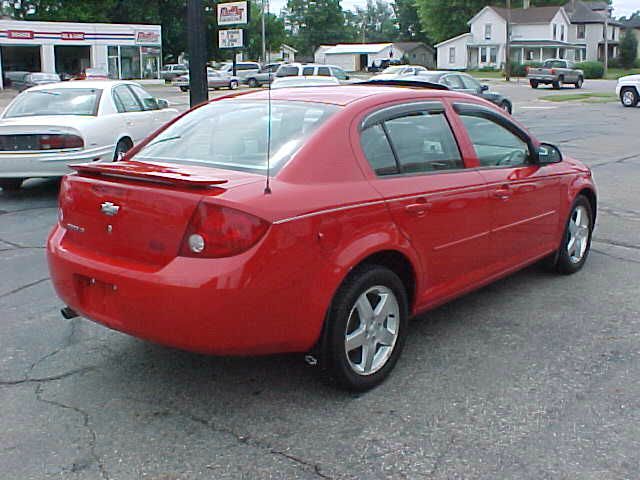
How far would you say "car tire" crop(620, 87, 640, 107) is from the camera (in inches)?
1209

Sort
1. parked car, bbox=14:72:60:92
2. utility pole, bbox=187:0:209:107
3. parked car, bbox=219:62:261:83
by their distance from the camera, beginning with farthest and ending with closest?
1. parked car, bbox=219:62:261:83
2. parked car, bbox=14:72:60:92
3. utility pole, bbox=187:0:209:107

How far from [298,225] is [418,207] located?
0.96 metres

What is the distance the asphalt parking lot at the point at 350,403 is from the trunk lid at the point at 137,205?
0.80 metres

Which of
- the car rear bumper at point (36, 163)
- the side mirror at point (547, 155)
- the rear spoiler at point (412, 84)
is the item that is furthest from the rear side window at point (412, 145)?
the car rear bumper at point (36, 163)

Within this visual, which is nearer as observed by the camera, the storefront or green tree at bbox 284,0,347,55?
the storefront

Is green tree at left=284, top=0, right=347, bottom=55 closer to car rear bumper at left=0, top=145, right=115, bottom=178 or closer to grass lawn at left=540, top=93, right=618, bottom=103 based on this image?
grass lawn at left=540, top=93, right=618, bottom=103

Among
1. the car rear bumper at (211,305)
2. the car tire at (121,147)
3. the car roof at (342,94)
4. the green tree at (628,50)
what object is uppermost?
the green tree at (628,50)

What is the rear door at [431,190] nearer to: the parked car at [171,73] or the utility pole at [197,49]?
the utility pole at [197,49]

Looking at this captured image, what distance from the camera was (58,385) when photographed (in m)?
4.25

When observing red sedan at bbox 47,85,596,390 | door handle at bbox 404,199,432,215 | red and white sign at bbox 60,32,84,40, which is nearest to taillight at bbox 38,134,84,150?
red sedan at bbox 47,85,596,390

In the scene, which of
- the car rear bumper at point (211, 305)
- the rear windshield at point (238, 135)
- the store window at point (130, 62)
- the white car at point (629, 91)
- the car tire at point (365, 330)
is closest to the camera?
the car rear bumper at point (211, 305)

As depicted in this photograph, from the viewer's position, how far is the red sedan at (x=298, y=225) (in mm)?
3619

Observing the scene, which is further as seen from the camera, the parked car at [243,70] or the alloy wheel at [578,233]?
the parked car at [243,70]

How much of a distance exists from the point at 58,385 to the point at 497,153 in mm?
3202
